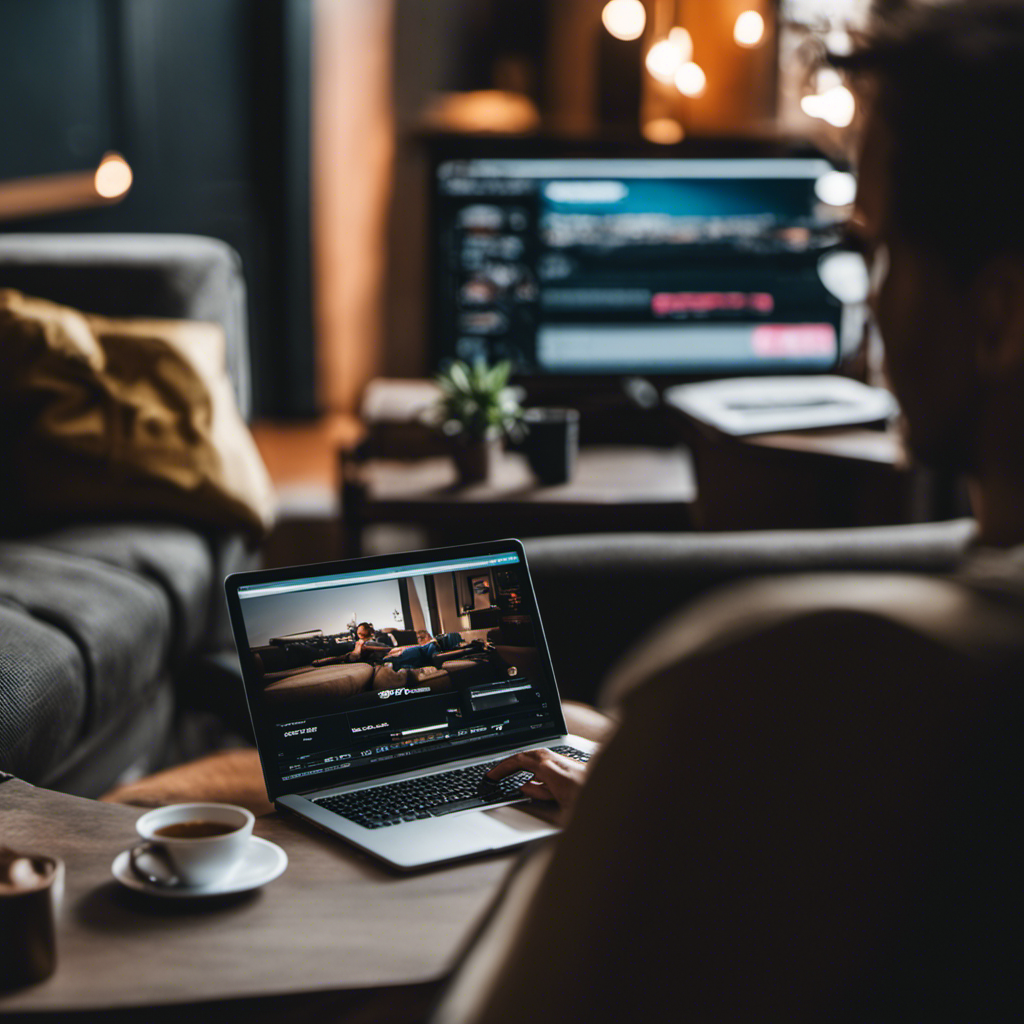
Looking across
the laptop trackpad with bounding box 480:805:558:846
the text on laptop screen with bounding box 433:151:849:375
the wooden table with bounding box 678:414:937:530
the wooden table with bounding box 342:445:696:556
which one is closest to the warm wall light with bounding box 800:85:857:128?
the text on laptop screen with bounding box 433:151:849:375

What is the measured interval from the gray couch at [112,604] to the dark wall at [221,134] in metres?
1.08

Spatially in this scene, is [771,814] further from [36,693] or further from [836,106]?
[836,106]

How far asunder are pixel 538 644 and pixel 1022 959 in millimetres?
777

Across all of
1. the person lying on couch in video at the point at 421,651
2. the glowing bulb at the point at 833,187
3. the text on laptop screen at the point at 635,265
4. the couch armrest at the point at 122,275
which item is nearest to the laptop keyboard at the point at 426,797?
the person lying on couch in video at the point at 421,651

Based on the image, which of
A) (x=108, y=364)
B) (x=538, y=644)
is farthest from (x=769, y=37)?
(x=538, y=644)

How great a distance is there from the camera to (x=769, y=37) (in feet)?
10.9

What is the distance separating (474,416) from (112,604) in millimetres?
758

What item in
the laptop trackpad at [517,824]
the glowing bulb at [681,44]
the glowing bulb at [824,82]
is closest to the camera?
the laptop trackpad at [517,824]

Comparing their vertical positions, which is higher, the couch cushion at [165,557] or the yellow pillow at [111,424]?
the yellow pillow at [111,424]

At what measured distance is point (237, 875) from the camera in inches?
34.0

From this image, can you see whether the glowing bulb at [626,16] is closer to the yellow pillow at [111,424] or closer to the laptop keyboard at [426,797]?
the yellow pillow at [111,424]

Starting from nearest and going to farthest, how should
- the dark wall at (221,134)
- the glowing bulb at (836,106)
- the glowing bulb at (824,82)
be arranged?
the glowing bulb at (836,106) < the glowing bulb at (824,82) < the dark wall at (221,134)

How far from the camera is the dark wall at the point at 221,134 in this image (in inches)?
142

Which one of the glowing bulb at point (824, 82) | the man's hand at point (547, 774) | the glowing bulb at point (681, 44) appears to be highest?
the glowing bulb at point (681, 44)
